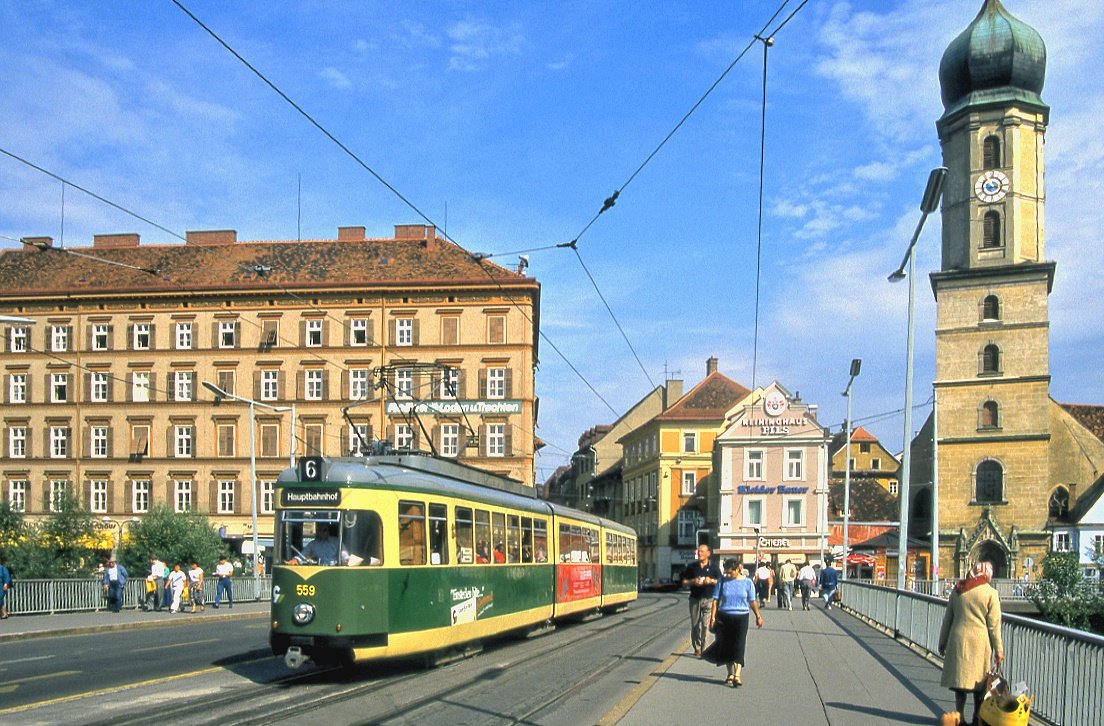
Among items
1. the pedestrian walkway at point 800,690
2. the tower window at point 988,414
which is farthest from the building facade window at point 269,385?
the pedestrian walkway at point 800,690

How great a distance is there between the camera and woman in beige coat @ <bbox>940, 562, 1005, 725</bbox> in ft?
33.0

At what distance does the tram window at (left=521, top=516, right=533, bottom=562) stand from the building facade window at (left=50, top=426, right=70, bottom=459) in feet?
166

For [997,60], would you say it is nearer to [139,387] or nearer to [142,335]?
[142,335]

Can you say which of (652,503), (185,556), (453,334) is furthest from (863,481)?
(185,556)

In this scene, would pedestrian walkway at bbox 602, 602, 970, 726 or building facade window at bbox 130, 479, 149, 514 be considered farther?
building facade window at bbox 130, 479, 149, 514

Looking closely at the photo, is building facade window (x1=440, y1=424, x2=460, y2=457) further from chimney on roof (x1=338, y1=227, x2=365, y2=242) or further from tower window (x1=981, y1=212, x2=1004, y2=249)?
tower window (x1=981, y1=212, x2=1004, y2=249)

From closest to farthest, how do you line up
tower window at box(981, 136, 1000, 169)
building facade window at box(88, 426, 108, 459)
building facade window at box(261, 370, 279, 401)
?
building facade window at box(261, 370, 279, 401), building facade window at box(88, 426, 108, 459), tower window at box(981, 136, 1000, 169)

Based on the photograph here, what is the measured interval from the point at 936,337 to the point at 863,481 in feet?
60.0

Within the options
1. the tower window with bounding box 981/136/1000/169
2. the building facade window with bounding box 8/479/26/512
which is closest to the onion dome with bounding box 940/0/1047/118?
the tower window with bounding box 981/136/1000/169

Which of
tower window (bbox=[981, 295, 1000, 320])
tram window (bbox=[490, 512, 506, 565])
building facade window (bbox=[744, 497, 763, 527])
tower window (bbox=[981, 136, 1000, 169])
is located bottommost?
building facade window (bbox=[744, 497, 763, 527])

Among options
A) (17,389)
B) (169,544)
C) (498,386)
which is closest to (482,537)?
(169,544)

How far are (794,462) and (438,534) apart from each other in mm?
60084

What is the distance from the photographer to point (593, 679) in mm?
15227

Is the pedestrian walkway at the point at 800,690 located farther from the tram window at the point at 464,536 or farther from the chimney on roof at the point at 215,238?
the chimney on roof at the point at 215,238
